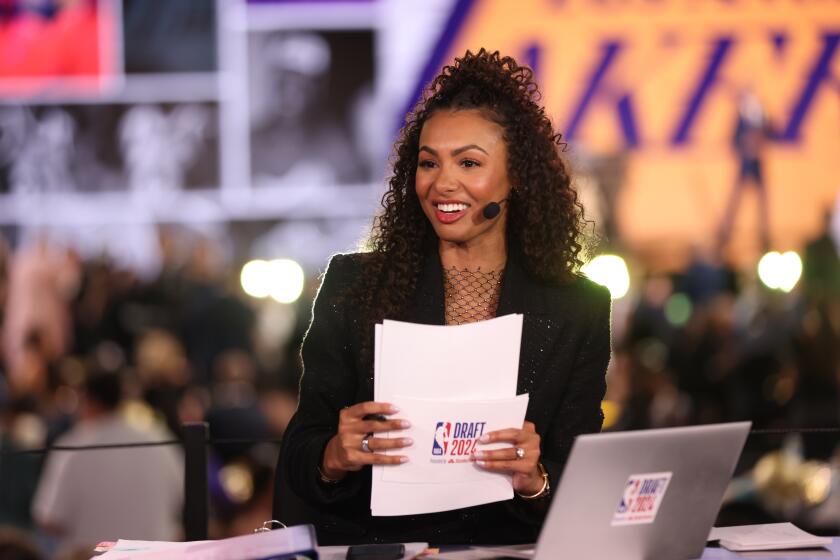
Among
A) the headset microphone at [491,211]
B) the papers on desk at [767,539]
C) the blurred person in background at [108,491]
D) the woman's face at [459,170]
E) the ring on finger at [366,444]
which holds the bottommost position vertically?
the blurred person in background at [108,491]

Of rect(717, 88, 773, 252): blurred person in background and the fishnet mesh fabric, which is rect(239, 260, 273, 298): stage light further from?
the fishnet mesh fabric

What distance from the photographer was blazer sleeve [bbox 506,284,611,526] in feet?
6.88

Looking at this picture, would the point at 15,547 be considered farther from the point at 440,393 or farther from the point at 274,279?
the point at 274,279

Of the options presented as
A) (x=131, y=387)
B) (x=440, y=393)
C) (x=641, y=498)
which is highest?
(x=440, y=393)

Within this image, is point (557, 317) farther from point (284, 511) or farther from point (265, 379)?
point (265, 379)

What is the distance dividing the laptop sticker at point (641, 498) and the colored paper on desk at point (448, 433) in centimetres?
23

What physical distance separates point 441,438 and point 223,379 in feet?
17.4

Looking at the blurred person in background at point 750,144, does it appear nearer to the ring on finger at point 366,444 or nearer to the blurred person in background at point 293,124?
the blurred person in background at point 293,124

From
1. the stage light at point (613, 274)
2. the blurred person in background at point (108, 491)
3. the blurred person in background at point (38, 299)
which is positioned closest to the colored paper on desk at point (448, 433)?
the blurred person in background at point (108, 491)

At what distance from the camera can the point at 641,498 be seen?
166 cm

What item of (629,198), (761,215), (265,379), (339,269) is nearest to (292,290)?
(265,379)

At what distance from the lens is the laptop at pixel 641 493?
1574 mm

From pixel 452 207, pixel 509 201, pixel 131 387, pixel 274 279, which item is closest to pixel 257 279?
pixel 274 279

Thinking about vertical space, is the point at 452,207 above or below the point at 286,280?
above
